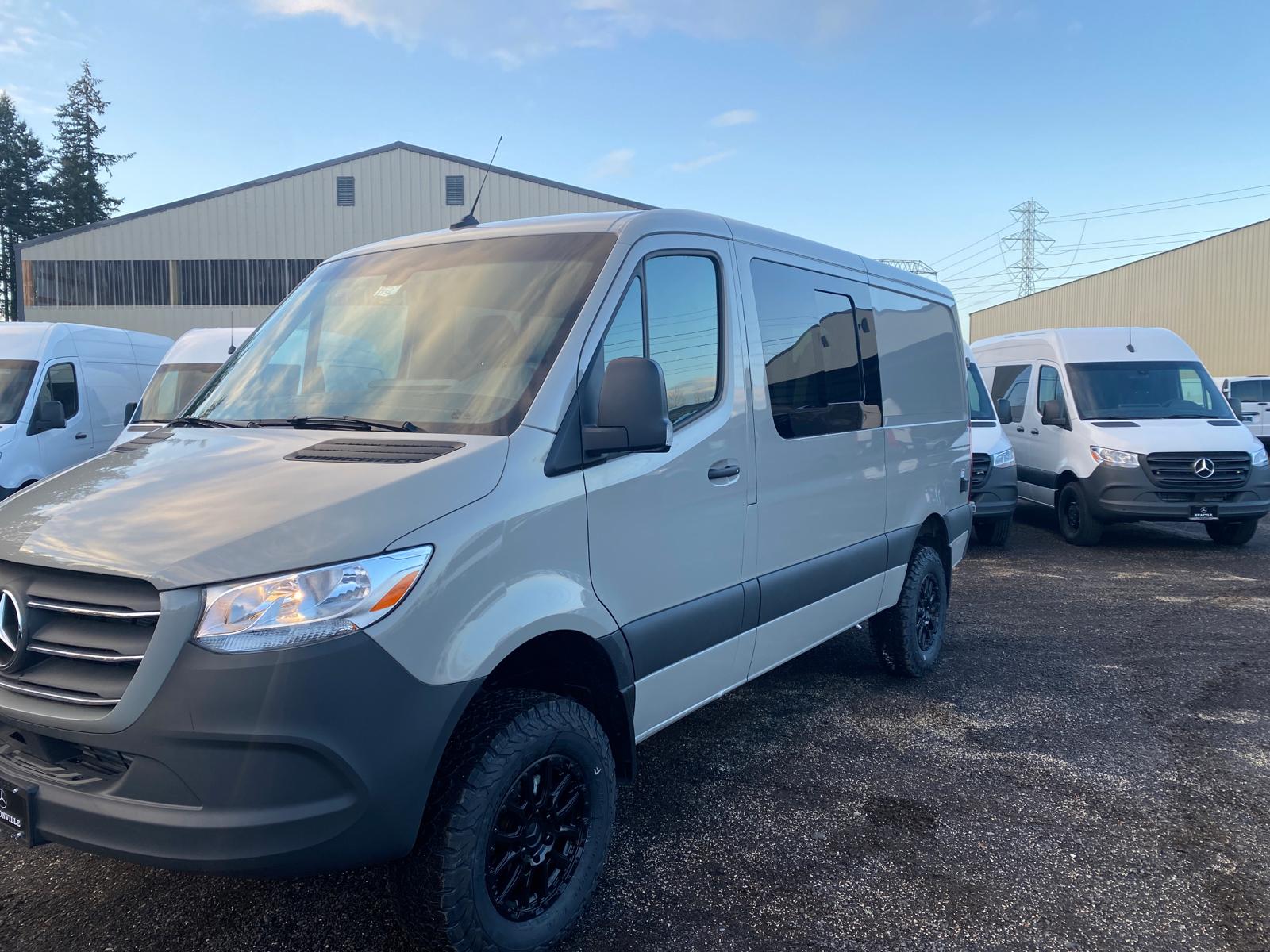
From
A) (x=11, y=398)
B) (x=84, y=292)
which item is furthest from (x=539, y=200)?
(x=11, y=398)

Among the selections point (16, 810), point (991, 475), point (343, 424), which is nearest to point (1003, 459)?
point (991, 475)

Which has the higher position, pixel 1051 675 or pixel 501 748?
pixel 501 748

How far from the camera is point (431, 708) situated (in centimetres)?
225

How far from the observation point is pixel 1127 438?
9.75m

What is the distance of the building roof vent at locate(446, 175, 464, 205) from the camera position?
3069 cm

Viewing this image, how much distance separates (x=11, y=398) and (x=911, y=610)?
28.2ft

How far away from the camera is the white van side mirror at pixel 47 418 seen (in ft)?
28.6

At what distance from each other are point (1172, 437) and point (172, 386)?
415 inches

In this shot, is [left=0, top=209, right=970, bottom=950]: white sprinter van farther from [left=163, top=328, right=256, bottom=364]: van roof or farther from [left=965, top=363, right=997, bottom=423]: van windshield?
[left=163, top=328, right=256, bottom=364]: van roof

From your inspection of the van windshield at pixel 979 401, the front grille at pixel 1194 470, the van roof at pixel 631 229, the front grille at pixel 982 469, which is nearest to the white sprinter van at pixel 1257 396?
the front grille at pixel 1194 470

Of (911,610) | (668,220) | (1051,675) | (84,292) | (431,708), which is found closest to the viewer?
(431,708)

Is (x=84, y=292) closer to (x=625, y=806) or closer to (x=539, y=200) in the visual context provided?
(x=539, y=200)

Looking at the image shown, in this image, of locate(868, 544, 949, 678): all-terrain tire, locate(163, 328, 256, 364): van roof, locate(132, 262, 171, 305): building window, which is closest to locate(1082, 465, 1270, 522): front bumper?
locate(868, 544, 949, 678): all-terrain tire

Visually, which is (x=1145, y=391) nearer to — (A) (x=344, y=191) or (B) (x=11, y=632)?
(B) (x=11, y=632)
